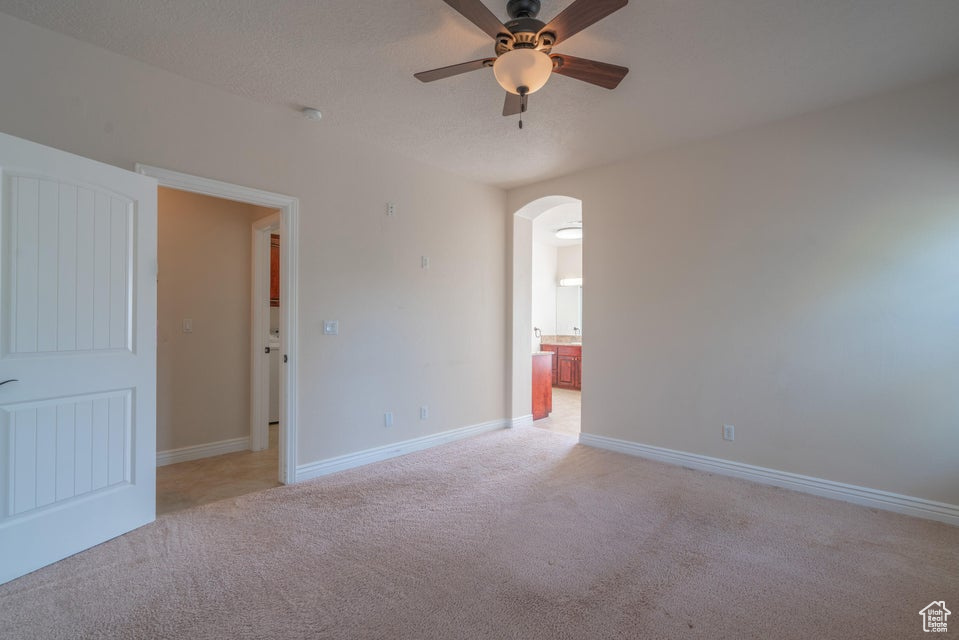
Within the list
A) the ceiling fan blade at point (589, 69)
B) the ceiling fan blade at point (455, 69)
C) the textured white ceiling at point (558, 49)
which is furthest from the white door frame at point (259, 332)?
the ceiling fan blade at point (589, 69)

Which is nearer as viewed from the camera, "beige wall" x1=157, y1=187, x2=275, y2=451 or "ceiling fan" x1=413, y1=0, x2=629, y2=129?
"ceiling fan" x1=413, y1=0, x2=629, y2=129

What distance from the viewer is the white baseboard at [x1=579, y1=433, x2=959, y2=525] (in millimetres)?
2752

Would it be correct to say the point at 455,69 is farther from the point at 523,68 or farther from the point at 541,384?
the point at 541,384

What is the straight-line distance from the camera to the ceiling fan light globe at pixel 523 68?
1970 mm

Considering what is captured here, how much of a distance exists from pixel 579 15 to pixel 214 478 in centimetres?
385

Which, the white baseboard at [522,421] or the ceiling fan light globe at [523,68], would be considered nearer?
the ceiling fan light globe at [523,68]

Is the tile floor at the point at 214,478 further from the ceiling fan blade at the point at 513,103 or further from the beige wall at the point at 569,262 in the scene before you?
the beige wall at the point at 569,262

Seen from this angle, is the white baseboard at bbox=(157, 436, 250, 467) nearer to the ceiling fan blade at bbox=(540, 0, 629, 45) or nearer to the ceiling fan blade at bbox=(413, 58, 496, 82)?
the ceiling fan blade at bbox=(413, 58, 496, 82)

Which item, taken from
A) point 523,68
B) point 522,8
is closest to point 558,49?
point 522,8

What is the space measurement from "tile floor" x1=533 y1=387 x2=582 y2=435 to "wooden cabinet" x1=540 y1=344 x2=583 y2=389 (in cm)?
40

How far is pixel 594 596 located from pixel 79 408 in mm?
2718

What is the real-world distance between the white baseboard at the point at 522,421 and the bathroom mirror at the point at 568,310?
390cm

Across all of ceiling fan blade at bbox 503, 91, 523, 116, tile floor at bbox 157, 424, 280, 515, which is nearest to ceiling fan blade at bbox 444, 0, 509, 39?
ceiling fan blade at bbox 503, 91, 523, 116

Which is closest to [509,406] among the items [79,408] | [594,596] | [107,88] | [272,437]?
[272,437]
